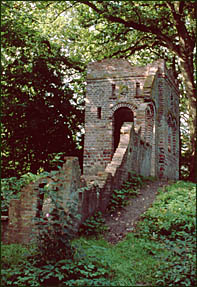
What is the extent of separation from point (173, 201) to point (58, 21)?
41.0 feet

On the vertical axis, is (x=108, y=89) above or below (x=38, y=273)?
above

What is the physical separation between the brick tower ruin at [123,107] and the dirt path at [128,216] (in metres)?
4.33

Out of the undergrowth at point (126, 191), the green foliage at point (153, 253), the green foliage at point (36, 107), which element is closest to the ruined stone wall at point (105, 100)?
the green foliage at point (36, 107)

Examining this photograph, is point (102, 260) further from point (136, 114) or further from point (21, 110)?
point (21, 110)

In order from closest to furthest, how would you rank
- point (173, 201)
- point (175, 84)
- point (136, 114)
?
point (173, 201), point (136, 114), point (175, 84)

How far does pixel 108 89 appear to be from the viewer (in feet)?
54.5

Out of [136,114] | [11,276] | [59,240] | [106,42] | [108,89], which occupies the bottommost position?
[11,276]

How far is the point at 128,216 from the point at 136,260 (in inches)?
107

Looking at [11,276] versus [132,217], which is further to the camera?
[132,217]

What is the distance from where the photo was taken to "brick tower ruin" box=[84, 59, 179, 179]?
15797 millimetres

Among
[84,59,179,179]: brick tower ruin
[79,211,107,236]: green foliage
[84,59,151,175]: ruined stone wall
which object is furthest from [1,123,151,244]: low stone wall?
[84,59,151,175]: ruined stone wall

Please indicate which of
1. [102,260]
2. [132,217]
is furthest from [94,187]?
[102,260]

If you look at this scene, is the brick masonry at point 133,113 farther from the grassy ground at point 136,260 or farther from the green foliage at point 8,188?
the grassy ground at point 136,260

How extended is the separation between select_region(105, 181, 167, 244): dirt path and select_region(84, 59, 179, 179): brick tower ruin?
4.33 meters
